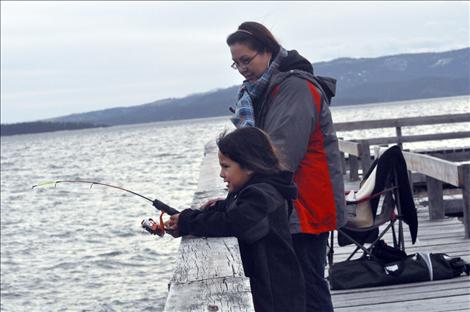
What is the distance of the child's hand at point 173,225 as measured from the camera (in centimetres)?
364

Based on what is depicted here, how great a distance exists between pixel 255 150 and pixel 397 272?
9.10 ft

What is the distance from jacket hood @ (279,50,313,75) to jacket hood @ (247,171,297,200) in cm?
64

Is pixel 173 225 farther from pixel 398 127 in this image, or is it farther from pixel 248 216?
pixel 398 127

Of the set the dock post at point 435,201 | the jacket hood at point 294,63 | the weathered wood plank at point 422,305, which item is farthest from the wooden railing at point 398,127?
the jacket hood at point 294,63

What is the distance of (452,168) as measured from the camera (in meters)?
7.14

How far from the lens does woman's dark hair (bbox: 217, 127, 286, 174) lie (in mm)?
3482

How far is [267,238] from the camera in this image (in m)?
3.42

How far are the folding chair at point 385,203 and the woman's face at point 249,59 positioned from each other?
7.54 feet

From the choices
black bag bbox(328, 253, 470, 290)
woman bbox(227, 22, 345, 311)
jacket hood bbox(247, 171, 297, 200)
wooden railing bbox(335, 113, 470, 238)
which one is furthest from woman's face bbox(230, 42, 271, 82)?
wooden railing bbox(335, 113, 470, 238)

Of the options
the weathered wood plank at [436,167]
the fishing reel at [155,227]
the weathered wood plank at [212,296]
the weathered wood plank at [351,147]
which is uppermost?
the fishing reel at [155,227]

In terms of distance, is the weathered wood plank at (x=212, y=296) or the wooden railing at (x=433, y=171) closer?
the weathered wood plank at (x=212, y=296)

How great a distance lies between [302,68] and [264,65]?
179 millimetres

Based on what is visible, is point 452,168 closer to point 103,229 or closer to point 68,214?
point 103,229

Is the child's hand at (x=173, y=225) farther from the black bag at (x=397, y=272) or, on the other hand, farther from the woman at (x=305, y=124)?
the black bag at (x=397, y=272)
